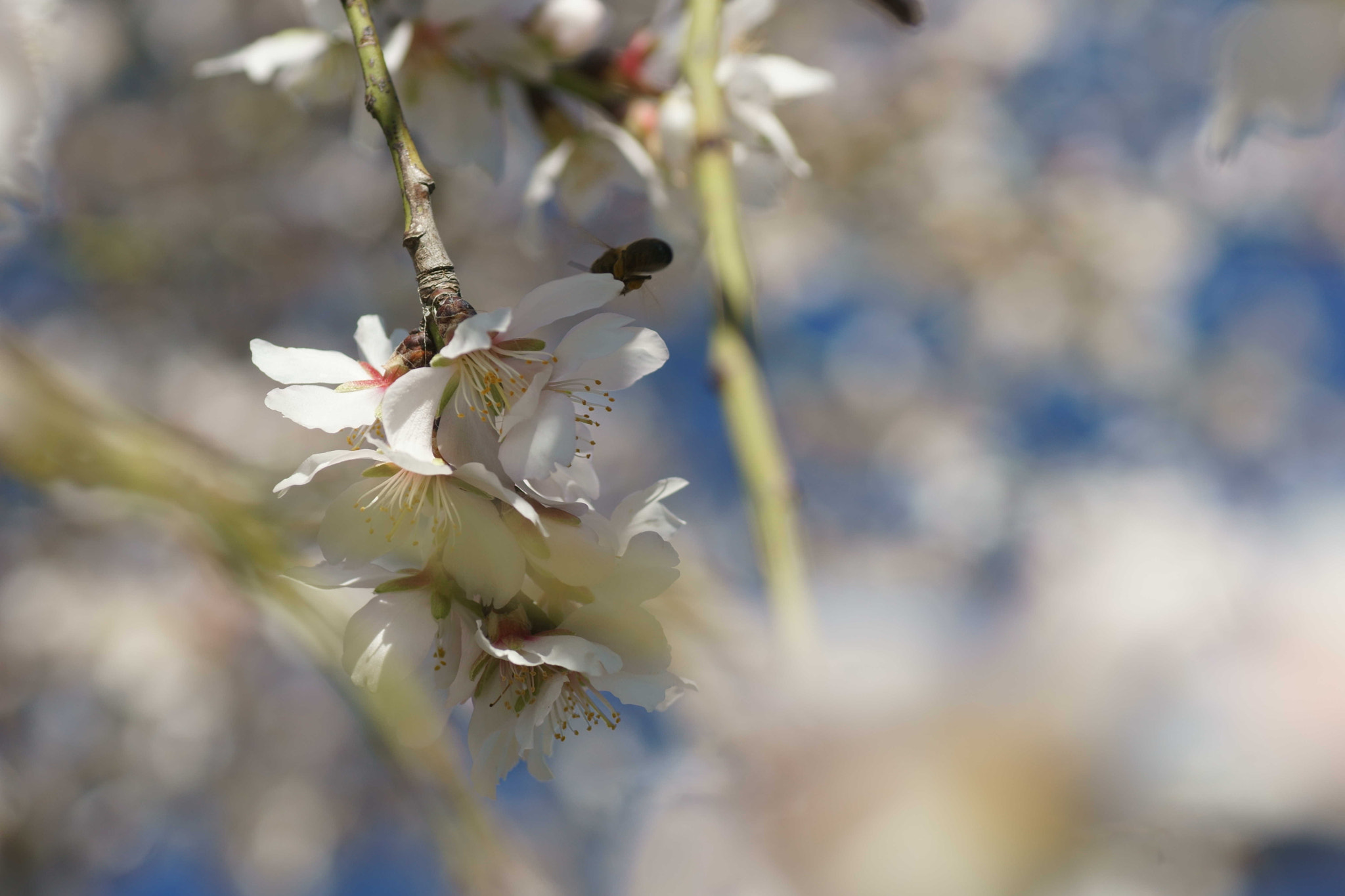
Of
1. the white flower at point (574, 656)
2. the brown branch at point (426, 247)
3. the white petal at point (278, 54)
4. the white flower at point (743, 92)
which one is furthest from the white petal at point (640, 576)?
the white petal at point (278, 54)

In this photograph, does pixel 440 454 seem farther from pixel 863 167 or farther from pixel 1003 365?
pixel 1003 365

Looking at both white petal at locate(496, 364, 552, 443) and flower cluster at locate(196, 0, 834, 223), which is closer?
white petal at locate(496, 364, 552, 443)

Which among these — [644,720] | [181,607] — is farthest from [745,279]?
[181,607]

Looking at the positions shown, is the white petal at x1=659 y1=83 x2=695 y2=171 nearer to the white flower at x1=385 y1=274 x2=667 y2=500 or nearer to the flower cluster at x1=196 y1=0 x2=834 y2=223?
the flower cluster at x1=196 y1=0 x2=834 y2=223

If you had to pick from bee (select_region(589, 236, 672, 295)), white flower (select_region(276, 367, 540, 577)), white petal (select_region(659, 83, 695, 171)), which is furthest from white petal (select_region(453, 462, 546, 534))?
white petal (select_region(659, 83, 695, 171))

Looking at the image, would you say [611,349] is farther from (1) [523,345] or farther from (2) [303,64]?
(2) [303,64]

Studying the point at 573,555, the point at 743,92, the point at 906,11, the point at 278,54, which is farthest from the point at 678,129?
the point at 573,555
